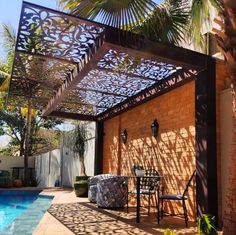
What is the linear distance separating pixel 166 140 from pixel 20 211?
19.5 ft

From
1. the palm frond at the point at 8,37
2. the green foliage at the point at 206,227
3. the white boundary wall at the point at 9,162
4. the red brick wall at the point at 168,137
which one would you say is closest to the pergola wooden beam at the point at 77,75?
the red brick wall at the point at 168,137

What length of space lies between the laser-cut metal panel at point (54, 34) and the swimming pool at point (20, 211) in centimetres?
365

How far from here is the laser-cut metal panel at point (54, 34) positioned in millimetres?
5105

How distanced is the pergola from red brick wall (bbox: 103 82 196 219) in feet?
1.21

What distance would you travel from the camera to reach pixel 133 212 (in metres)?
7.53

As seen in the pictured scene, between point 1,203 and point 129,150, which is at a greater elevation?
point 129,150

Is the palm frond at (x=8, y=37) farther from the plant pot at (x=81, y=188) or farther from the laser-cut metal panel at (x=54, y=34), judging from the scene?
the laser-cut metal panel at (x=54, y=34)

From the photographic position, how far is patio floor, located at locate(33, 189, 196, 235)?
17.7 ft

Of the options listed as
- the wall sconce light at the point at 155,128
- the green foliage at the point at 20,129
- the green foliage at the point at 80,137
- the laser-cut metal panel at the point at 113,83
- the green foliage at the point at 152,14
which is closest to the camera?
the green foliage at the point at 152,14

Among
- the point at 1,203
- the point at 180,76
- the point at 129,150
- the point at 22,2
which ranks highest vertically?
the point at 22,2

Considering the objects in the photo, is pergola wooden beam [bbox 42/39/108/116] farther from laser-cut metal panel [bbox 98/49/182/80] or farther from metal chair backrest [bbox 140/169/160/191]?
metal chair backrest [bbox 140/169/160/191]

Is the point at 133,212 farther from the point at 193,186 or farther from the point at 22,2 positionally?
the point at 22,2

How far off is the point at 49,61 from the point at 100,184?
10.9ft

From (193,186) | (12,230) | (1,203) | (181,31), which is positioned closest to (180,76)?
(181,31)
